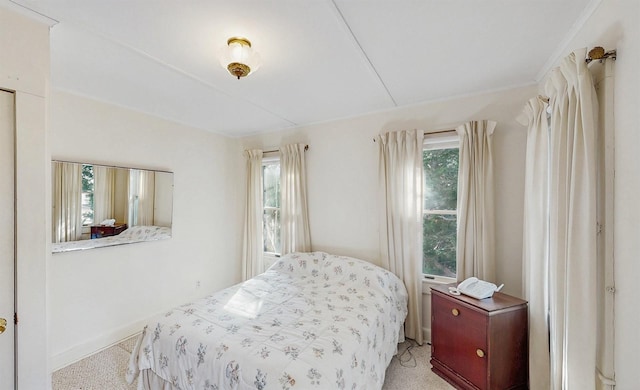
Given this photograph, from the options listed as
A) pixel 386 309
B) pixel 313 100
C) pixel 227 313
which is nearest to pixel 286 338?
pixel 227 313

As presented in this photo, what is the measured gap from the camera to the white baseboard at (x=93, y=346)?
218cm

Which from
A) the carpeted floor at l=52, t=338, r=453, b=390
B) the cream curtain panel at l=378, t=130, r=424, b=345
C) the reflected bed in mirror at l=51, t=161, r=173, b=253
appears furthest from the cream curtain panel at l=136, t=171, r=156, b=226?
the cream curtain panel at l=378, t=130, r=424, b=345

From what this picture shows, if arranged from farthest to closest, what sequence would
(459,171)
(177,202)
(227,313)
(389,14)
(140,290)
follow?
(177,202)
(140,290)
(459,171)
(227,313)
(389,14)

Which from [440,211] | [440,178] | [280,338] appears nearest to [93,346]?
[280,338]

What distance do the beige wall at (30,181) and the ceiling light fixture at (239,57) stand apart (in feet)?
3.06

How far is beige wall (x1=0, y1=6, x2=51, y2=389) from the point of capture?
1.25m

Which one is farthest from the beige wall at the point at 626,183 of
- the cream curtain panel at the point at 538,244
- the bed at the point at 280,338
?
the bed at the point at 280,338

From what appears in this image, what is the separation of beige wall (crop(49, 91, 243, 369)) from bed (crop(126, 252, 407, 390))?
73cm

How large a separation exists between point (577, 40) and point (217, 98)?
2695mm

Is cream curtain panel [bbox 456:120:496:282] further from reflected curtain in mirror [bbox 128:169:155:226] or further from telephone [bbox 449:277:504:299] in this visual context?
reflected curtain in mirror [bbox 128:169:155:226]

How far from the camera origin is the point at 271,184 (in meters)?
3.79

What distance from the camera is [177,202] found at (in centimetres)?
320

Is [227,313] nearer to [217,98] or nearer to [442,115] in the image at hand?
[217,98]

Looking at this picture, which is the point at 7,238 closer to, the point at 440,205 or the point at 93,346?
the point at 93,346
